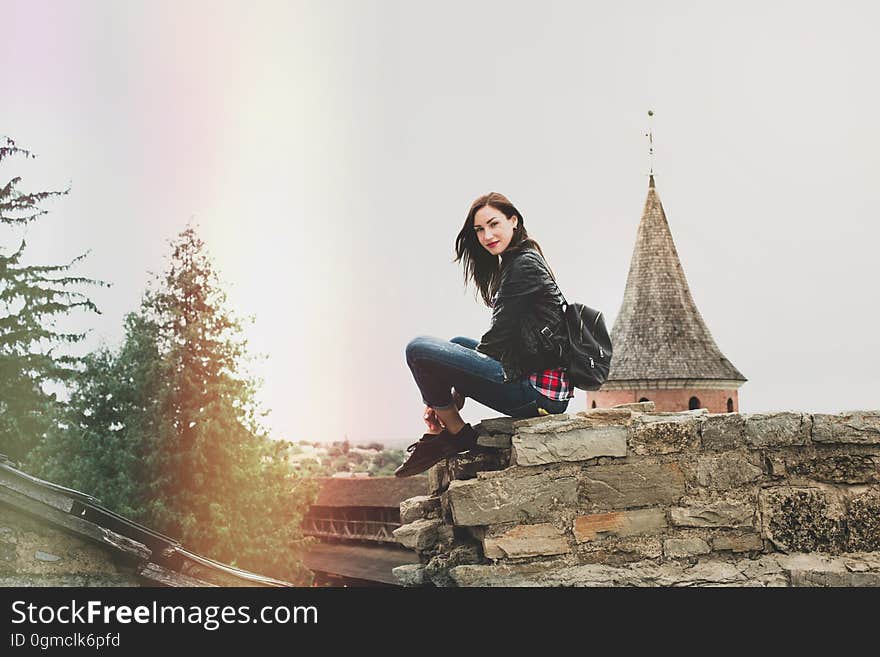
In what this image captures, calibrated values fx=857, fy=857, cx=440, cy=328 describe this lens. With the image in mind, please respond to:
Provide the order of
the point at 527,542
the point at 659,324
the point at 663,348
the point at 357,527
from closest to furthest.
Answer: the point at 527,542, the point at 357,527, the point at 663,348, the point at 659,324

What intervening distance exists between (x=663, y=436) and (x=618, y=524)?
1.37 feet

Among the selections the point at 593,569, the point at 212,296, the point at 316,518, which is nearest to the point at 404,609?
the point at 593,569

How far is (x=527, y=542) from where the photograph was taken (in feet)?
11.4

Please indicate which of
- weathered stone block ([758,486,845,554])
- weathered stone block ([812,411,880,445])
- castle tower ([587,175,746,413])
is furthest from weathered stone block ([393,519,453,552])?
castle tower ([587,175,746,413])

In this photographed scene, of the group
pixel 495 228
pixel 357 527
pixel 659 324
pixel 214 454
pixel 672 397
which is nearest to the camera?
pixel 495 228

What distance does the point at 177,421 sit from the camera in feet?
74.9

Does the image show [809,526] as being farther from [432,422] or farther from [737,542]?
[432,422]

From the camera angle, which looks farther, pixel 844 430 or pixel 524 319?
pixel 844 430

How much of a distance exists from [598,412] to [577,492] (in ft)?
1.13

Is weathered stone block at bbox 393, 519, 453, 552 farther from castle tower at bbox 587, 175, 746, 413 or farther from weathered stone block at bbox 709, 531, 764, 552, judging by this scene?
castle tower at bbox 587, 175, 746, 413

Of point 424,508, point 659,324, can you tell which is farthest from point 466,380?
point 659,324

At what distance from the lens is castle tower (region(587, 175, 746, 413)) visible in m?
30.5

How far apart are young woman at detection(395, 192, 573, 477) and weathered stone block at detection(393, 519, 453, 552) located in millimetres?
256

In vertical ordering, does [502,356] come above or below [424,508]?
above
